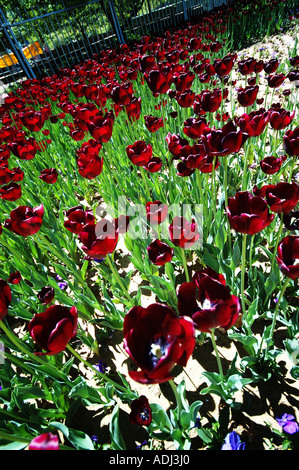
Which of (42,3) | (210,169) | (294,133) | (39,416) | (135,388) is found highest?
(42,3)

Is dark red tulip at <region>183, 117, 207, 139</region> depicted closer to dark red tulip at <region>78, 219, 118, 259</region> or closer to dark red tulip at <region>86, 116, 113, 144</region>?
dark red tulip at <region>86, 116, 113, 144</region>

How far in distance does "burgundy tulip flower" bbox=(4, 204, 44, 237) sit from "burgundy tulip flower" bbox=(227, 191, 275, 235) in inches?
38.3

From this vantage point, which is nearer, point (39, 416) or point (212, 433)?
point (212, 433)

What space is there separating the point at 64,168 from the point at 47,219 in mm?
1243

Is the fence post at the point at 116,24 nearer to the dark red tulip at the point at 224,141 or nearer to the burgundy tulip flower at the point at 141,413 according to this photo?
the dark red tulip at the point at 224,141

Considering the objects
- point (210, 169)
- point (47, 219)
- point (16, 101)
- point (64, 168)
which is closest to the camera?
point (210, 169)

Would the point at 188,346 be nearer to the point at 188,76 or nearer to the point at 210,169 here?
the point at 210,169

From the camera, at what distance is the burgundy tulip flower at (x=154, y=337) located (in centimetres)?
69

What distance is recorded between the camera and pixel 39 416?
1.34 metres

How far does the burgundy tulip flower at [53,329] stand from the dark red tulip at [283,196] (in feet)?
3.00

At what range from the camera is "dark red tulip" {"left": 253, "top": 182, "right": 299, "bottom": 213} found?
1.10 metres
